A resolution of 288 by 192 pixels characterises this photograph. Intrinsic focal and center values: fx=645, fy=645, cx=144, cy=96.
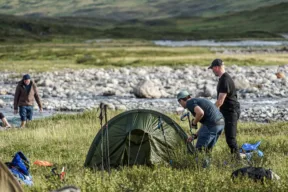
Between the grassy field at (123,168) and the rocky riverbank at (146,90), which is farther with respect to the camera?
the rocky riverbank at (146,90)

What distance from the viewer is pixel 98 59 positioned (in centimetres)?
6028

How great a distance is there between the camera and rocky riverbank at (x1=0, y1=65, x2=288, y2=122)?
1077 inches

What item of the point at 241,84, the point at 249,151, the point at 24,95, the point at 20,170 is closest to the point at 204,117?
the point at 249,151

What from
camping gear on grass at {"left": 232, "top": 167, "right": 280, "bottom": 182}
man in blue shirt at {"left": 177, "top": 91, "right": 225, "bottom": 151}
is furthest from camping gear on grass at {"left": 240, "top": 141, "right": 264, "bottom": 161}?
camping gear on grass at {"left": 232, "top": 167, "right": 280, "bottom": 182}

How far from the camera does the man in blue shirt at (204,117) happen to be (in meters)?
11.7

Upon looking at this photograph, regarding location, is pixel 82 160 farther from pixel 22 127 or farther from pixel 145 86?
pixel 145 86

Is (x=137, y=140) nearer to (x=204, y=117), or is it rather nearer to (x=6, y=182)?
(x=204, y=117)

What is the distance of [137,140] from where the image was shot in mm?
13109

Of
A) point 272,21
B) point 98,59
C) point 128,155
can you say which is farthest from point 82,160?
point 272,21

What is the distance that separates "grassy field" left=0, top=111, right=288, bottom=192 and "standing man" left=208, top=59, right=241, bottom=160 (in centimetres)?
36

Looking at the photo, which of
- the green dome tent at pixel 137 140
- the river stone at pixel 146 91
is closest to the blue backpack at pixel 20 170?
the green dome tent at pixel 137 140

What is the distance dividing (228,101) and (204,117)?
742 millimetres

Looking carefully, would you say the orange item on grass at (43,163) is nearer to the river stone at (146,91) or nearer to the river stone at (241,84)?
the river stone at (146,91)

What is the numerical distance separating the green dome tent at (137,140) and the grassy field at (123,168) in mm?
638
